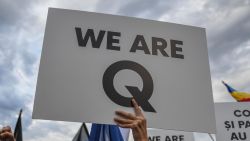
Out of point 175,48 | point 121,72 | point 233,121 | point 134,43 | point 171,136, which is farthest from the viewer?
point 171,136

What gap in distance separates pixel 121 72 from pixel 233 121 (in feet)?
19.1

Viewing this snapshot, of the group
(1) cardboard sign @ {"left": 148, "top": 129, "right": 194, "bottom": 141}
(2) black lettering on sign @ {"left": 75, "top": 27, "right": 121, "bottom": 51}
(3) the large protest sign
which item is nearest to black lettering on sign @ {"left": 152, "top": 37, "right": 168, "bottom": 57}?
(3) the large protest sign

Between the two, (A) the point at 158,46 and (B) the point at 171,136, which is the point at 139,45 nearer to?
(A) the point at 158,46

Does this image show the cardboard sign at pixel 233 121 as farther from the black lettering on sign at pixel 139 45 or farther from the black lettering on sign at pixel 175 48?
the black lettering on sign at pixel 139 45

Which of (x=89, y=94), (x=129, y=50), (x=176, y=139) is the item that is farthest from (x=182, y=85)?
(x=176, y=139)

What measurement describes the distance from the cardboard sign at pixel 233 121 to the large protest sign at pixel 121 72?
5161mm

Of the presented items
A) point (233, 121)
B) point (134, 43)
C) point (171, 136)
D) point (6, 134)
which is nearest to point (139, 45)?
point (134, 43)

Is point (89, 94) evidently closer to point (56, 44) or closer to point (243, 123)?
point (56, 44)

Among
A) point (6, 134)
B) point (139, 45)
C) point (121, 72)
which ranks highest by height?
point (139, 45)

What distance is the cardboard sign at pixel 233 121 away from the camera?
7688mm

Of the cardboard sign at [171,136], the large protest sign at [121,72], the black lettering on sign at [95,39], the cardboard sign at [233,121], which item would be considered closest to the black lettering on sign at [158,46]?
the large protest sign at [121,72]

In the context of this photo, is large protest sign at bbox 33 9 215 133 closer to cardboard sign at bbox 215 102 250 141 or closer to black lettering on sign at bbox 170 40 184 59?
black lettering on sign at bbox 170 40 184 59

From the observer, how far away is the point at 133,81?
9.22ft

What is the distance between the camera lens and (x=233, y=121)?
780cm
